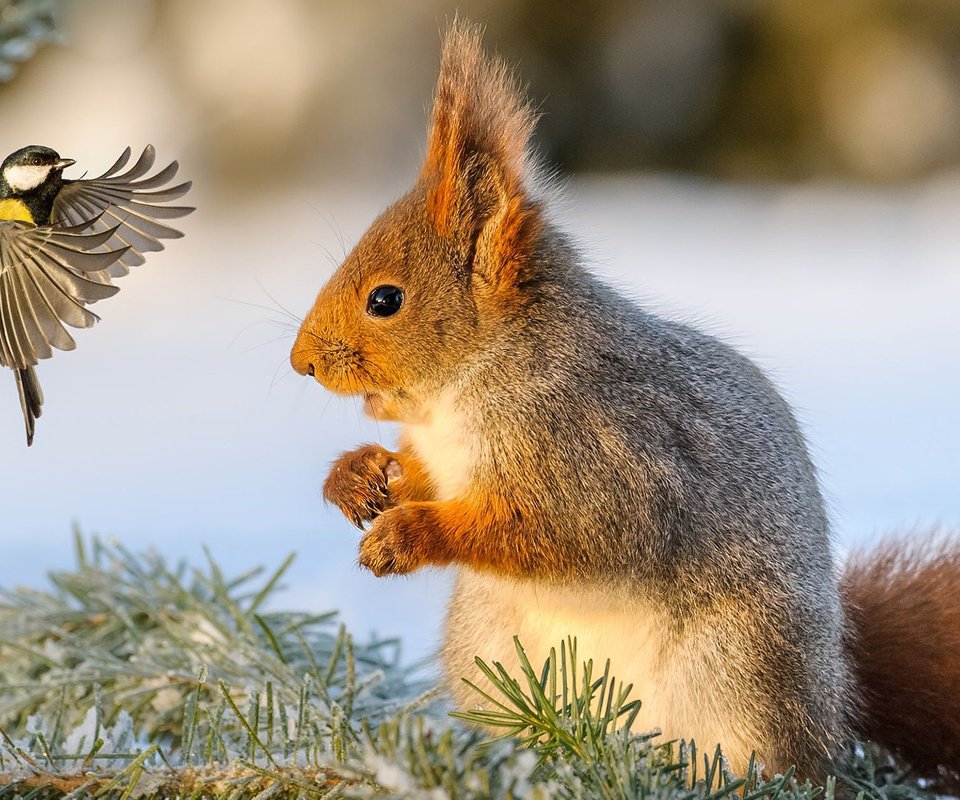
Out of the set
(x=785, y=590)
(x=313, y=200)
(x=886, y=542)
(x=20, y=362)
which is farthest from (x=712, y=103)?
(x=20, y=362)

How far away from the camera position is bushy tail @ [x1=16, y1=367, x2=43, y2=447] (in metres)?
0.69

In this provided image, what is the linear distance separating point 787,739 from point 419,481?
0.36 meters

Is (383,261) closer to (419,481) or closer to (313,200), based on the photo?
(419,481)

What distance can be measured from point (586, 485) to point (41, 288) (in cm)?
43

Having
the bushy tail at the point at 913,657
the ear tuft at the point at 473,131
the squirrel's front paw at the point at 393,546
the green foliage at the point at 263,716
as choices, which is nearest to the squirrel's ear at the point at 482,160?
the ear tuft at the point at 473,131

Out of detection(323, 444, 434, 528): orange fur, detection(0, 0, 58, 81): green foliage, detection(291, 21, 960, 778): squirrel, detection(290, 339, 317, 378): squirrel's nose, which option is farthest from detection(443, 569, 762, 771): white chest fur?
detection(0, 0, 58, 81): green foliage

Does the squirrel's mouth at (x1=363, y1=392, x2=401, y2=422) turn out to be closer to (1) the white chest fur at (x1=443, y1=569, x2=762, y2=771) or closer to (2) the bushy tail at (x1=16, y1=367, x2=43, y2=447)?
(1) the white chest fur at (x1=443, y1=569, x2=762, y2=771)

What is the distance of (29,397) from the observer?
71 centimetres

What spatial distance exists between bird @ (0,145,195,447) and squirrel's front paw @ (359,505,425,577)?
0.27m

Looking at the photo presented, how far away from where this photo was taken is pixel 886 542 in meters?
1.14

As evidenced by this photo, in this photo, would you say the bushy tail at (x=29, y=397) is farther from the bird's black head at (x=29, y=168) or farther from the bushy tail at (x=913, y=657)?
the bushy tail at (x=913, y=657)

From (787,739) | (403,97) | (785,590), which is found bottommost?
(787,739)

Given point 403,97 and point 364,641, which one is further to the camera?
point 403,97

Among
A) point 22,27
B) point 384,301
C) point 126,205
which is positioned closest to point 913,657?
point 384,301
